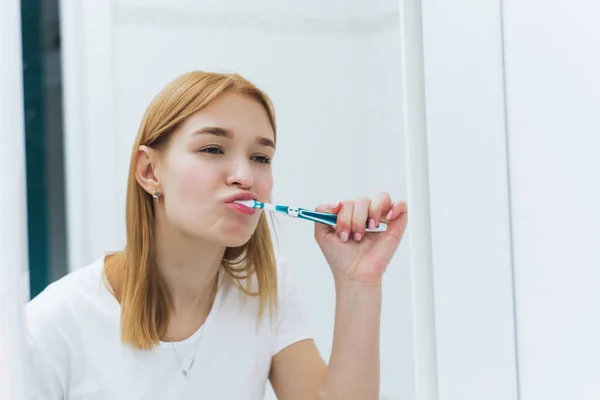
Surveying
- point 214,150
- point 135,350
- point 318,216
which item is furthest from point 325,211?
point 135,350

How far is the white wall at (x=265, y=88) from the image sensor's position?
582 mm

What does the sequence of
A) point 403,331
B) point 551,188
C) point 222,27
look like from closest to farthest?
1. point 551,188
2. point 403,331
3. point 222,27

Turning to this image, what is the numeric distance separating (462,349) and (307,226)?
25 centimetres

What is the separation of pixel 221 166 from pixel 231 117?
Result: 0.05m

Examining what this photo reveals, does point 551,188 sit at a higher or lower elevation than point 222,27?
lower

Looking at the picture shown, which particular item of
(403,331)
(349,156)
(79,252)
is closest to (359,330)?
(403,331)

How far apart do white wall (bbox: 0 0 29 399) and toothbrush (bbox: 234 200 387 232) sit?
24cm

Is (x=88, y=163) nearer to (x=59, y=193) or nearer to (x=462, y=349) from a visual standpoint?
(x=59, y=193)

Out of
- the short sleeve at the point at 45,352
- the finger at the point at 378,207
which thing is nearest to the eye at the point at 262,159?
the finger at the point at 378,207

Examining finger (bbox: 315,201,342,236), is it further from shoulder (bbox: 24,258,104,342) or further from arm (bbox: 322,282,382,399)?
shoulder (bbox: 24,258,104,342)

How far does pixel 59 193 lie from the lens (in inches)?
23.3

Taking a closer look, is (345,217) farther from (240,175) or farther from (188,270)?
(188,270)

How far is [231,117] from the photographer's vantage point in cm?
54

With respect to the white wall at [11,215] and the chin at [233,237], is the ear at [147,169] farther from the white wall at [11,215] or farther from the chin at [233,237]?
the white wall at [11,215]
